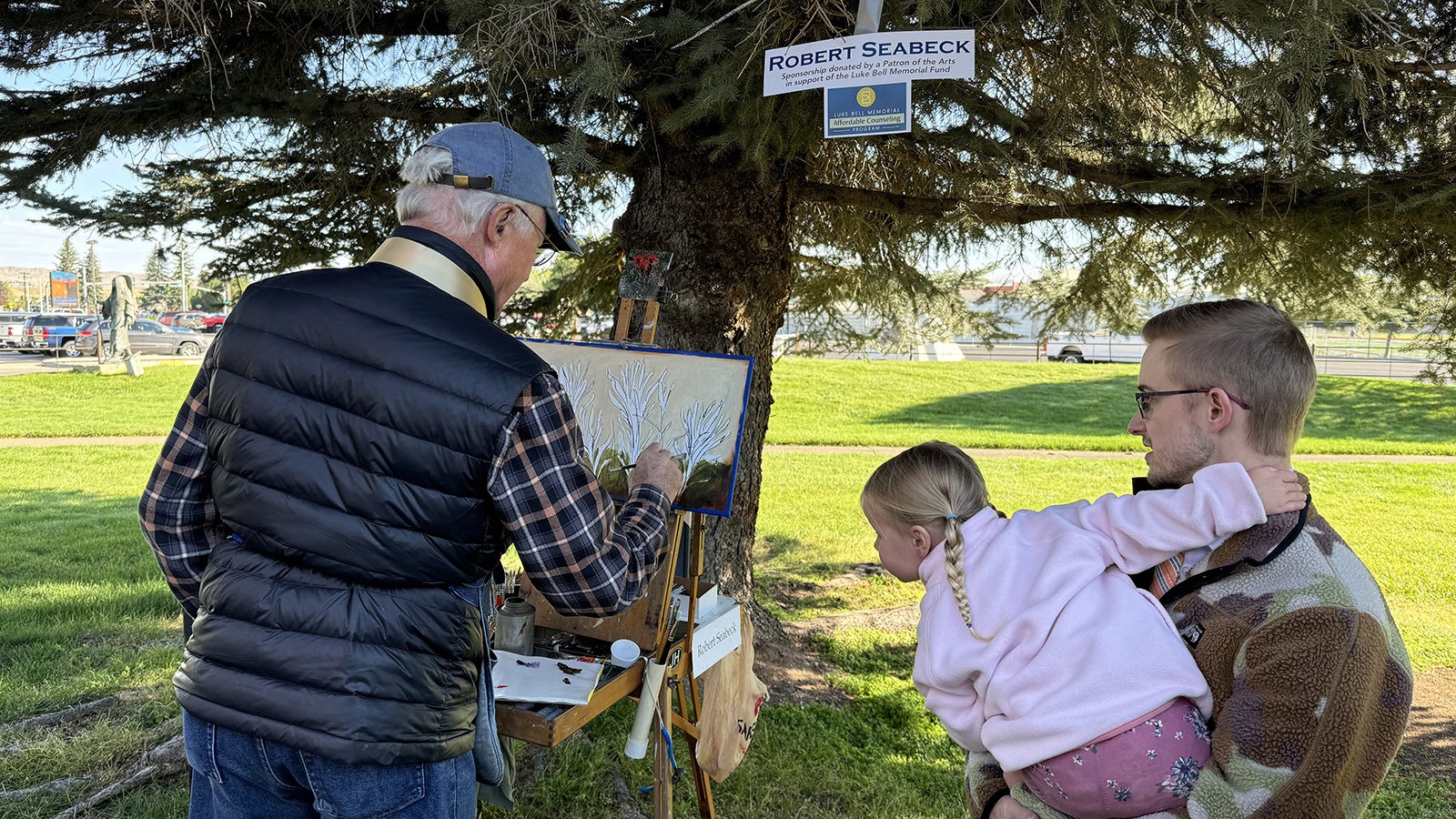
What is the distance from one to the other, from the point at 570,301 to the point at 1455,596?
22.1 ft

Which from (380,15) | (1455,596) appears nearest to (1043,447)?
(1455,596)

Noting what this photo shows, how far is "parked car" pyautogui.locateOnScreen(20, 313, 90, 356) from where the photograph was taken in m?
27.2

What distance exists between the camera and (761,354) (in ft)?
13.9

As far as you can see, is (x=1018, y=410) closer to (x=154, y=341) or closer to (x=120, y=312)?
(x=120, y=312)

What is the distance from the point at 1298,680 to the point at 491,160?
1.52m

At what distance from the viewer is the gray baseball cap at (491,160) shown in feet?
5.16

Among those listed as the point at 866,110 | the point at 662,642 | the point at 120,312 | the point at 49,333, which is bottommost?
the point at 49,333

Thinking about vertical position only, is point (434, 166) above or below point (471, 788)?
above

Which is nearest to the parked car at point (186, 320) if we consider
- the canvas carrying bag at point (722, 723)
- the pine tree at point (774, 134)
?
the pine tree at point (774, 134)

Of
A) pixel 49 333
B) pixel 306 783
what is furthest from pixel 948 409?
pixel 49 333

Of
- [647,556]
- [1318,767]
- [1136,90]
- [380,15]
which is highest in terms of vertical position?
[380,15]

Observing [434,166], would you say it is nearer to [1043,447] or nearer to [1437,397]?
[1043,447]

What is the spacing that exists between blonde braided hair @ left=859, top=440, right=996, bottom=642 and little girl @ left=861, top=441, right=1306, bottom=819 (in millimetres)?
42

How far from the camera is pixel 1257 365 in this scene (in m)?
1.43
